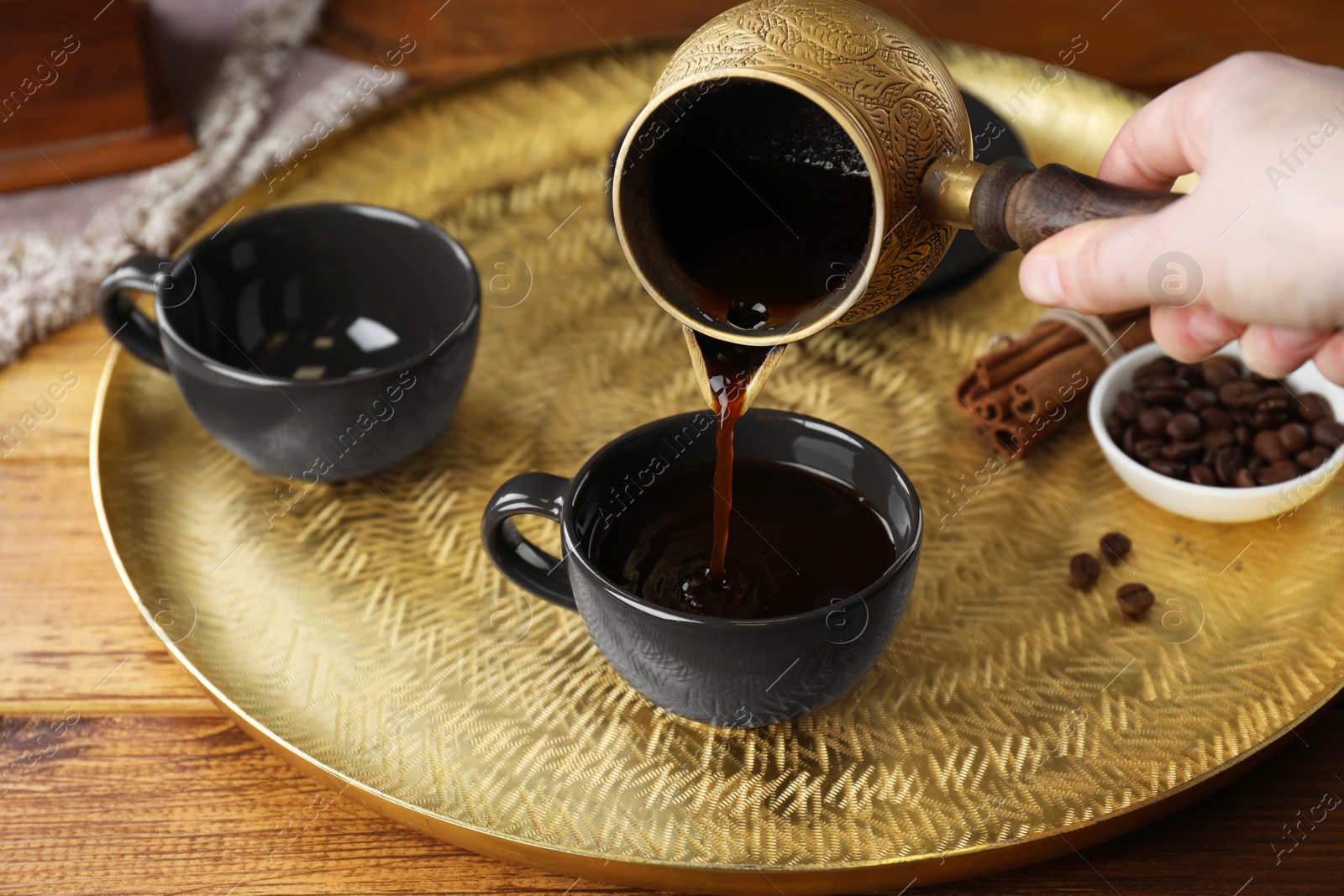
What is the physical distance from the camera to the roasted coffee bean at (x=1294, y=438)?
1.12 meters

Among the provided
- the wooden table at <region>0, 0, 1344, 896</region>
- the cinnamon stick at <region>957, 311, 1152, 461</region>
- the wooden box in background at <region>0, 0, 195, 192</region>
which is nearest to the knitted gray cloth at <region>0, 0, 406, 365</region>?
the wooden box in background at <region>0, 0, 195, 192</region>

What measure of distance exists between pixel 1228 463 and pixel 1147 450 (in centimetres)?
7

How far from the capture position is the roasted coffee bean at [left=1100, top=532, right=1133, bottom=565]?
44.1 inches

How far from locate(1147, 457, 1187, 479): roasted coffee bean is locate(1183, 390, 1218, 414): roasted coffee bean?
0.07 m

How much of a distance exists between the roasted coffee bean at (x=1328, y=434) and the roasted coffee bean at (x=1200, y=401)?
94mm

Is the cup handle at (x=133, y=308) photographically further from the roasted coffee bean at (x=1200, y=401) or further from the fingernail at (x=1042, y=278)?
the roasted coffee bean at (x=1200, y=401)

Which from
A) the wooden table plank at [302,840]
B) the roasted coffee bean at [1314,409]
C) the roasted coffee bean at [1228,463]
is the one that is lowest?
the wooden table plank at [302,840]

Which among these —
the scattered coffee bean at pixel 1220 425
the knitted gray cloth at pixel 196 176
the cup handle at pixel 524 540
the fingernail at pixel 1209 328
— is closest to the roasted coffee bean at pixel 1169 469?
the scattered coffee bean at pixel 1220 425

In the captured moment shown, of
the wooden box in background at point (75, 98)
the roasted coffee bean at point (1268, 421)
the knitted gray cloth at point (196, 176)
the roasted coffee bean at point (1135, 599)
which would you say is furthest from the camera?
the wooden box in background at point (75, 98)

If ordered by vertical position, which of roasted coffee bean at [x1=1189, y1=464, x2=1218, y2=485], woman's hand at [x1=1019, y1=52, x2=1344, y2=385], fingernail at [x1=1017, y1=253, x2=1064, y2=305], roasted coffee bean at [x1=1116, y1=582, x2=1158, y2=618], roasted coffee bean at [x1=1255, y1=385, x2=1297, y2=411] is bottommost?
roasted coffee bean at [x1=1116, y1=582, x2=1158, y2=618]

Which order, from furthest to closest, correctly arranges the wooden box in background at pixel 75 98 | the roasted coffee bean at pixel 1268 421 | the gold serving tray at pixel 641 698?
1. the wooden box in background at pixel 75 98
2. the roasted coffee bean at pixel 1268 421
3. the gold serving tray at pixel 641 698

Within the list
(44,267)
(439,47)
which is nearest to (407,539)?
(44,267)

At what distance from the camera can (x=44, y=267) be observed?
1.48 meters

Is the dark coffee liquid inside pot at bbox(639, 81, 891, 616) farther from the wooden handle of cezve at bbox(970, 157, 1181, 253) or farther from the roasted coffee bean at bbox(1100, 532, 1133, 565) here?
the roasted coffee bean at bbox(1100, 532, 1133, 565)
